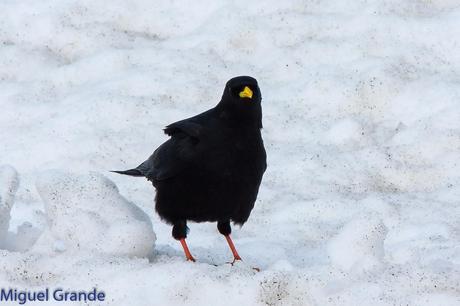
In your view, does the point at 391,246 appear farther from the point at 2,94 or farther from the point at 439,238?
the point at 2,94

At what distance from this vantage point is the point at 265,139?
8.44m

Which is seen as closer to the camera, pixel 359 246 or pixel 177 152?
pixel 359 246

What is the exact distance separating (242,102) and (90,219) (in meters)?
1.23

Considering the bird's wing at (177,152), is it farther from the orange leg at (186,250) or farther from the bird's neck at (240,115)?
the orange leg at (186,250)

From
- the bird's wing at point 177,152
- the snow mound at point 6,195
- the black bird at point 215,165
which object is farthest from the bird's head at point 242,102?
the snow mound at point 6,195

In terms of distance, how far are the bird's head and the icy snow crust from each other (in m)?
0.91

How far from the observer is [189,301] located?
509 centimetres

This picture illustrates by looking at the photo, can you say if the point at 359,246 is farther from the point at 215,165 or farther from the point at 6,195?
the point at 6,195

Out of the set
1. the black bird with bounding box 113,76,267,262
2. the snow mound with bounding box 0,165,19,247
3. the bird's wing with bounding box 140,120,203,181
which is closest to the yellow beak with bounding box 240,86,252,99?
the black bird with bounding box 113,76,267,262

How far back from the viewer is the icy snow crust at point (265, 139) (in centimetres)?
531

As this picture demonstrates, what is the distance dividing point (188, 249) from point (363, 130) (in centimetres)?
256

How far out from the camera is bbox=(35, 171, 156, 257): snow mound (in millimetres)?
5695

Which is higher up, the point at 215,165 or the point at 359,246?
the point at 215,165

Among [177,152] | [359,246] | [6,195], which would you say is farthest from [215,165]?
[6,195]
